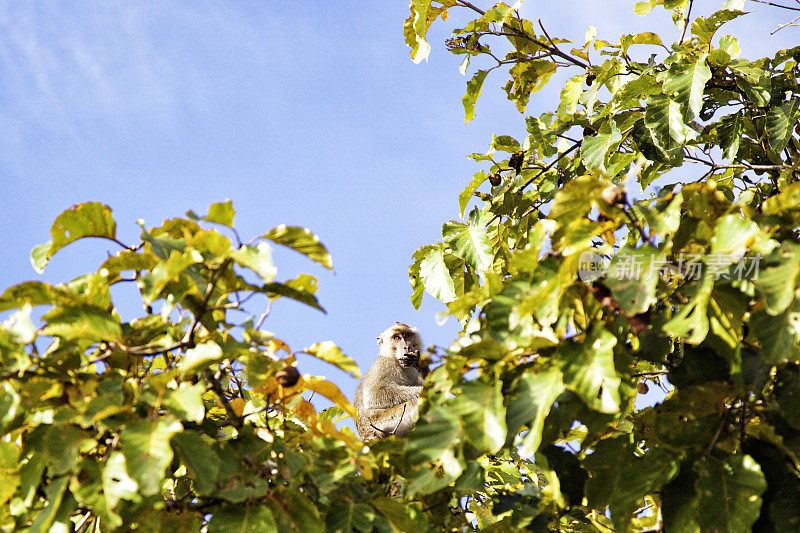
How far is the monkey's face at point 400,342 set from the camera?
7324 mm

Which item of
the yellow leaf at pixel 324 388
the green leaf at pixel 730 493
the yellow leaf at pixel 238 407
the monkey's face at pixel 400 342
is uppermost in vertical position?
the monkey's face at pixel 400 342

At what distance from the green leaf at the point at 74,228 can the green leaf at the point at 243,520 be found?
85 centimetres

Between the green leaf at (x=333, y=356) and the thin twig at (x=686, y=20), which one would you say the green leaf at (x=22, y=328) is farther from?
the thin twig at (x=686, y=20)

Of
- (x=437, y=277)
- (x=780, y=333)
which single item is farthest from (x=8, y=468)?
(x=437, y=277)

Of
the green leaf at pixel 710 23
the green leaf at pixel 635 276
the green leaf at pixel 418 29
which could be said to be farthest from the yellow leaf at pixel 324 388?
the green leaf at pixel 710 23

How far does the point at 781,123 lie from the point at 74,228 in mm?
3080

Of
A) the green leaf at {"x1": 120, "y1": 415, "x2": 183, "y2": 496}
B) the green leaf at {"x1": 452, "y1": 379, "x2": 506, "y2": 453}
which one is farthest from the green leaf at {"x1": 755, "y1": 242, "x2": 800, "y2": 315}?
Answer: the green leaf at {"x1": 120, "y1": 415, "x2": 183, "y2": 496}

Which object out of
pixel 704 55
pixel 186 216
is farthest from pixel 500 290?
pixel 704 55

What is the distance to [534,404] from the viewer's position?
1.95 metres

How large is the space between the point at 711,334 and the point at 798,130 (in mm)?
2508

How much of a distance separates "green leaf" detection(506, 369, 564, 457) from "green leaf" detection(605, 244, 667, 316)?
259 mm

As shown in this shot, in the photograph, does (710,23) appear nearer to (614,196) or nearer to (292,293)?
(614,196)

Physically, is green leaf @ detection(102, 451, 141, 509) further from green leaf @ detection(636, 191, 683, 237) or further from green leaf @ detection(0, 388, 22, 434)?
green leaf @ detection(636, 191, 683, 237)

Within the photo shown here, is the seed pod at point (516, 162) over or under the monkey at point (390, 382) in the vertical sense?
over
